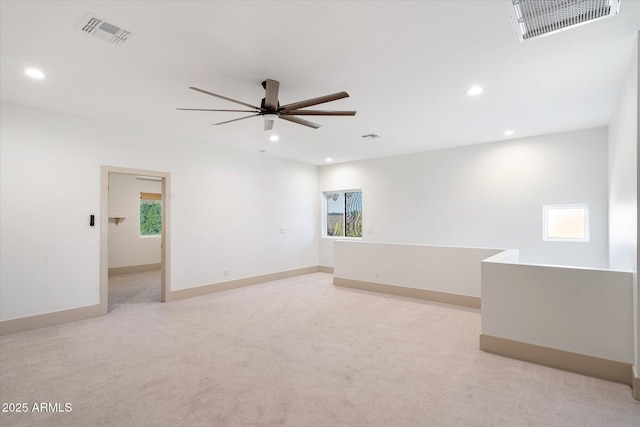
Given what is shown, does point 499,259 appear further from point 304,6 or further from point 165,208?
point 165,208

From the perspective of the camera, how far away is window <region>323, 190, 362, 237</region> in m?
7.98

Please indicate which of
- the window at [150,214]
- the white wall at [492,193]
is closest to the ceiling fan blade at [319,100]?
the white wall at [492,193]

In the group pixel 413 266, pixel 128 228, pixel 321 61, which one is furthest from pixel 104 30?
pixel 128 228

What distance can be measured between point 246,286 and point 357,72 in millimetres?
4805

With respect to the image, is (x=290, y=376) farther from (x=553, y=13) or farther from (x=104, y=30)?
(x=553, y=13)

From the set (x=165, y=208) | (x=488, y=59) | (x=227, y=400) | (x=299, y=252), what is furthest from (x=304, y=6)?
(x=299, y=252)

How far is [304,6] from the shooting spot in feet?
6.90

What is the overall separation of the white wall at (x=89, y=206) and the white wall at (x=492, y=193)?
2610 millimetres

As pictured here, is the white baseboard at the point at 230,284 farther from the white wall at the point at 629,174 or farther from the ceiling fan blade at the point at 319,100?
the white wall at the point at 629,174

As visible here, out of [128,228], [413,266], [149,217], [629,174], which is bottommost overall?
[413,266]

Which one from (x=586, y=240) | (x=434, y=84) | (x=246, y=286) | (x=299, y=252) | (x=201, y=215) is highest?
(x=434, y=84)

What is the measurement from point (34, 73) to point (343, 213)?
634cm

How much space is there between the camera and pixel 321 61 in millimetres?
2840

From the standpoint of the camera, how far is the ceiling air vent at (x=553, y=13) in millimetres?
2053
